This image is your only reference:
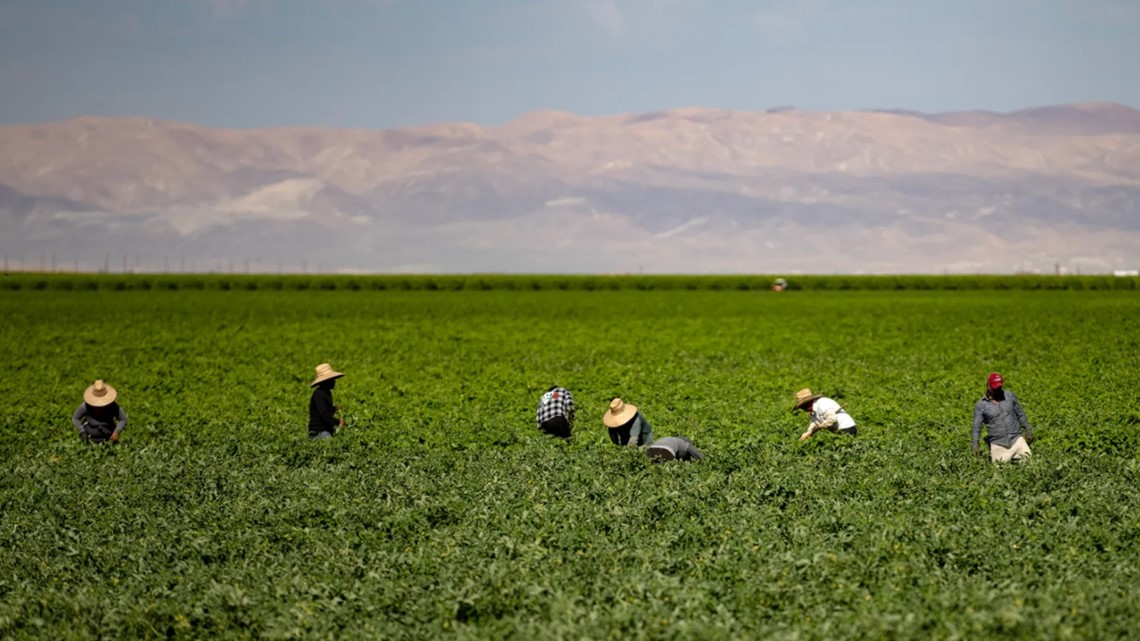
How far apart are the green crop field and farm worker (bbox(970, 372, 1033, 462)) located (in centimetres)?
60

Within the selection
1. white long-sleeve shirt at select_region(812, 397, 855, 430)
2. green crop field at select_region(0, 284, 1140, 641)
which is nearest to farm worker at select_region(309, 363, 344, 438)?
green crop field at select_region(0, 284, 1140, 641)

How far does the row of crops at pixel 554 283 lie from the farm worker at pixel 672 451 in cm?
10349

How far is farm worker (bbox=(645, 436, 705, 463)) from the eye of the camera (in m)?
19.3

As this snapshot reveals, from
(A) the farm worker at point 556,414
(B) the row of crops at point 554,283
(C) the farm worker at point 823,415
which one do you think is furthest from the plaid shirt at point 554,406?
(B) the row of crops at point 554,283

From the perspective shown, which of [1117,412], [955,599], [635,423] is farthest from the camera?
[1117,412]

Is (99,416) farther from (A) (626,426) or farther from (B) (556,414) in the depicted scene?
(A) (626,426)

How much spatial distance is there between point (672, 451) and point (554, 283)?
10885 cm

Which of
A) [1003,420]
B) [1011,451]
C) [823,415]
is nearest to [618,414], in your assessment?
[823,415]

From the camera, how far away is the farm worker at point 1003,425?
19094mm

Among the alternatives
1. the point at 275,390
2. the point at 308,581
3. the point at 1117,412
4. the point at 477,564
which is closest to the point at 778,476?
the point at 477,564

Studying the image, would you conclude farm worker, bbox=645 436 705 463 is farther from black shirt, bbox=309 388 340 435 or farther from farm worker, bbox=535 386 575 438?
black shirt, bbox=309 388 340 435

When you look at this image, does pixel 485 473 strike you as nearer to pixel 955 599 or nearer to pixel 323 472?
pixel 323 472

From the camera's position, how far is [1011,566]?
505 inches

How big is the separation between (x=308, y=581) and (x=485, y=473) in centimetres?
587
